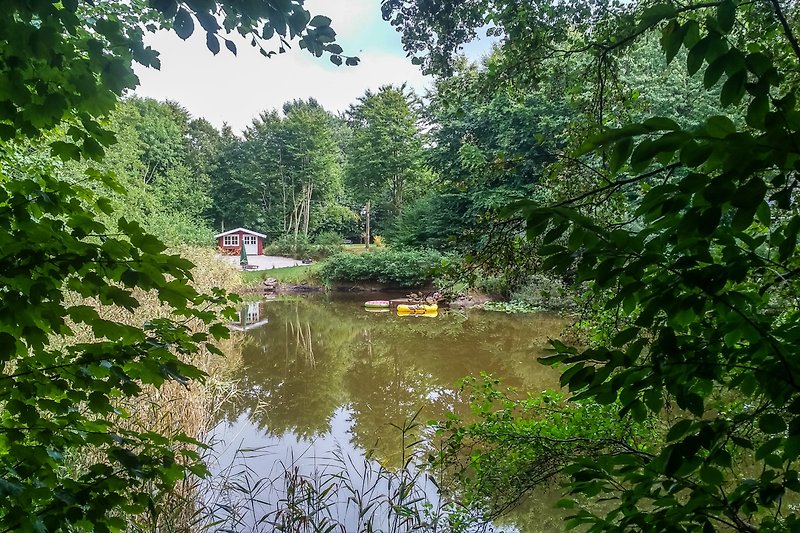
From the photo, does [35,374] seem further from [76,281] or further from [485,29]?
[485,29]

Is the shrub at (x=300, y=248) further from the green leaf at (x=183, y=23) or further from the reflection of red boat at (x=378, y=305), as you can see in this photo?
the green leaf at (x=183, y=23)

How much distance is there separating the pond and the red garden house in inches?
363

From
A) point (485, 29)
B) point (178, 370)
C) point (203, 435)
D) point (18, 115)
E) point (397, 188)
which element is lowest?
point (203, 435)

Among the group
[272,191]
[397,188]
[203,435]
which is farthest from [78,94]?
[272,191]

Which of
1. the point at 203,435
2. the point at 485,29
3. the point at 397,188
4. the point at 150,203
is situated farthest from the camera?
the point at 397,188

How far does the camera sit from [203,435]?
4281mm

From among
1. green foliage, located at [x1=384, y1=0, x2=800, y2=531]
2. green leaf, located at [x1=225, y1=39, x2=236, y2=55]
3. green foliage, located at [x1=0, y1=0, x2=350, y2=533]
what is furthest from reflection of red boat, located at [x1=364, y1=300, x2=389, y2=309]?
green foliage, located at [x1=384, y1=0, x2=800, y2=531]

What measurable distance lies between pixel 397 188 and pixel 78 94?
74.2ft

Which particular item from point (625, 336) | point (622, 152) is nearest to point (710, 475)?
point (625, 336)

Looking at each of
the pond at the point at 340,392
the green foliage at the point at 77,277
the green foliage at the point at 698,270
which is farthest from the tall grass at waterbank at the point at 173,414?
the green foliage at the point at 698,270

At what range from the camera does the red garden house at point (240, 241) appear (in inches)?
853

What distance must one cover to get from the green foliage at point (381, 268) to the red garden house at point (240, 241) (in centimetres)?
674

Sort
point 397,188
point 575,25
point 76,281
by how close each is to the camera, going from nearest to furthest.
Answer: point 76,281 < point 575,25 < point 397,188

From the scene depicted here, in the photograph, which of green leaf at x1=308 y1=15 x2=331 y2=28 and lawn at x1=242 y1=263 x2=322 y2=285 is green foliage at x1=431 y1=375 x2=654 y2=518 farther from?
lawn at x1=242 y1=263 x2=322 y2=285
